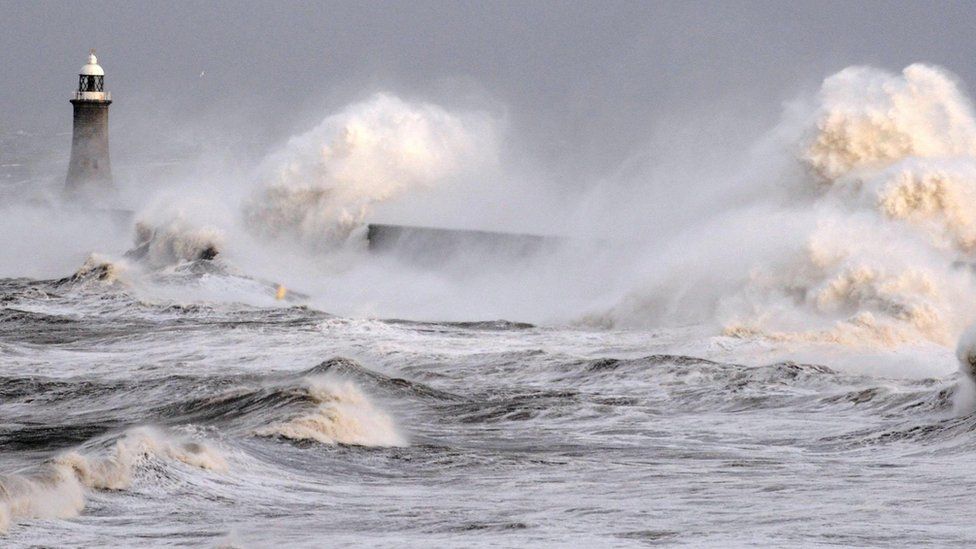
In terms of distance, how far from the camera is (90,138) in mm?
38500

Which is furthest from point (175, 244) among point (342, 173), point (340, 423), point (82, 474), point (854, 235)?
point (82, 474)

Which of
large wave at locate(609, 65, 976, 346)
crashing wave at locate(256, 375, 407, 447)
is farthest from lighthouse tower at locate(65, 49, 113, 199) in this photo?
crashing wave at locate(256, 375, 407, 447)

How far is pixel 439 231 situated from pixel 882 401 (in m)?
14.9

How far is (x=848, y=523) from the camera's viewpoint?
8266mm

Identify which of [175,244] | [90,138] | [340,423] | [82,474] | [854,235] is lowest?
[82,474]

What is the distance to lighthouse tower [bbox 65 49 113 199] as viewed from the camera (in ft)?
124

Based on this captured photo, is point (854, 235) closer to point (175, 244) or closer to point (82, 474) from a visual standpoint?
point (82, 474)

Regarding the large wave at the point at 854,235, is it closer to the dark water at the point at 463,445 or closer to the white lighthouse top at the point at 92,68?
the dark water at the point at 463,445

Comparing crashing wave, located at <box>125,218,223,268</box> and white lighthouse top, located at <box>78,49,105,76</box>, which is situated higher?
white lighthouse top, located at <box>78,49,105,76</box>

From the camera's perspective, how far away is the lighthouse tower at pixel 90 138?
37844 millimetres

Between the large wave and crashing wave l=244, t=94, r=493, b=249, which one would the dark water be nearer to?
the large wave

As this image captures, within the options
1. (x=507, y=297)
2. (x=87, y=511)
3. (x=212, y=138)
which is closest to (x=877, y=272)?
(x=507, y=297)

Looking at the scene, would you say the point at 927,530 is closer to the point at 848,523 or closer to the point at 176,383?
the point at 848,523

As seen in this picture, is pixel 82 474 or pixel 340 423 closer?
pixel 82 474
